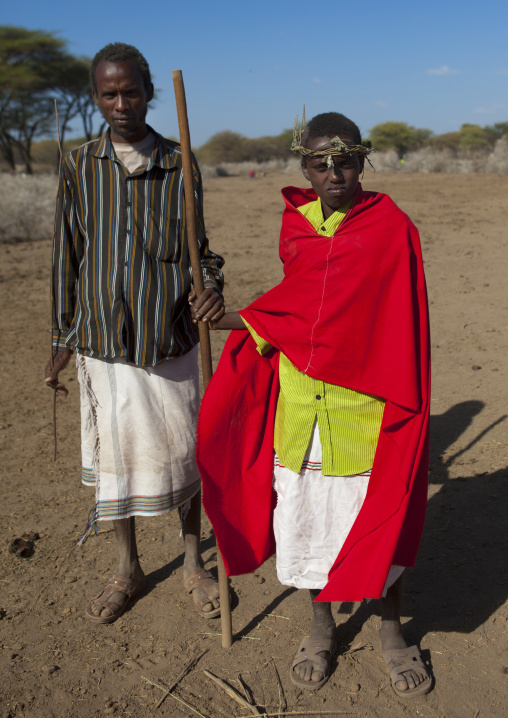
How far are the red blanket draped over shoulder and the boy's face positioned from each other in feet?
0.22

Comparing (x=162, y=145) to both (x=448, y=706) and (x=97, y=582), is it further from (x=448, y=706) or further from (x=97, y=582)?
(x=448, y=706)

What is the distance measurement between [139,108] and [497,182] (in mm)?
15013

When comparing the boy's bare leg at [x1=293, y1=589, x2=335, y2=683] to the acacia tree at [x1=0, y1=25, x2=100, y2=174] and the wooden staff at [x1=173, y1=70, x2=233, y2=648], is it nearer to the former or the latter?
the wooden staff at [x1=173, y1=70, x2=233, y2=648]

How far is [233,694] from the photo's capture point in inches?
97.0

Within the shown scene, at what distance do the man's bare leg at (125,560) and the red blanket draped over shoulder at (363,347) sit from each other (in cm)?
66

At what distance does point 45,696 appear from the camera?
8.21 ft

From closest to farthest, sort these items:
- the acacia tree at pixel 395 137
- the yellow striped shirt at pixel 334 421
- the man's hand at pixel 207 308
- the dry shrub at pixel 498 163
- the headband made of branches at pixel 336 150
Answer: the headband made of branches at pixel 336 150 → the yellow striped shirt at pixel 334 421 → the man's hand at pixel 207 308 → the dry shrub at pixel 498 163 → the acacia tree at pixel 395 137

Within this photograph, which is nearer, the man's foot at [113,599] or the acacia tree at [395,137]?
the man's foot at [113,599]

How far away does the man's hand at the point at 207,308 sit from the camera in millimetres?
2391

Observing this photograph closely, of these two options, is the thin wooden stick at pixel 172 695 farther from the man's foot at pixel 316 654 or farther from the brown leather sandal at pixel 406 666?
the brown leather sandal at pixel 406 666

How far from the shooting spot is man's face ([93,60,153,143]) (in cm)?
246

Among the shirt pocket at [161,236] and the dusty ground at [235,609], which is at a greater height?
the shirt pocket at [161,236]

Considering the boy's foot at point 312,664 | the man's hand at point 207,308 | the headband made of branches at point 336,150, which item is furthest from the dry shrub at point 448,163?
the boy's foot at point 312,664

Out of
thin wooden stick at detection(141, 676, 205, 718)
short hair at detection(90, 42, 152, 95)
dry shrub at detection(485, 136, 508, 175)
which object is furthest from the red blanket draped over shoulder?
dry shrub at detection(485, 136, 508, 175)
